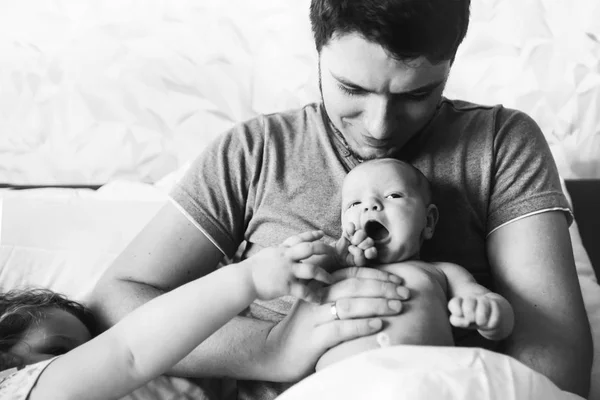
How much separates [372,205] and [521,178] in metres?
0.31

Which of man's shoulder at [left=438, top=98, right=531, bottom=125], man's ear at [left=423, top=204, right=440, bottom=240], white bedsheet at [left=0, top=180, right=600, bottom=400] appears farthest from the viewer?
white bedsheet at [left=0, top=180, right=600, bottom=400]

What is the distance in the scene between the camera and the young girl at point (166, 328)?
35.7 inches

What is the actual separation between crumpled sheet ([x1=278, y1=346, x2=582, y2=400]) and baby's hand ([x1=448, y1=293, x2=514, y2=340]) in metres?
0.10

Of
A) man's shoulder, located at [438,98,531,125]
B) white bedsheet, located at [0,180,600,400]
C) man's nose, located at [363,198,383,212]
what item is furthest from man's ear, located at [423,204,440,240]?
white bedsheet, located at [0,180,600,400]

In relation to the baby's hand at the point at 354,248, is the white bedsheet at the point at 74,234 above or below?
below

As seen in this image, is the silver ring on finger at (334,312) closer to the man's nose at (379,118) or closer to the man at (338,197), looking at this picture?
the man at (338,197)

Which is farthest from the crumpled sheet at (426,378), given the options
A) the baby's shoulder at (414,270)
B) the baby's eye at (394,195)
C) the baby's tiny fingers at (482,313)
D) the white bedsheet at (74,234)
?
the white bedsheet at (74,234)

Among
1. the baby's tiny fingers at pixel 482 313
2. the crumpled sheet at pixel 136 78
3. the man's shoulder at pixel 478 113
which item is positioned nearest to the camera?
the baby's tiny fingers at pixel 482 313

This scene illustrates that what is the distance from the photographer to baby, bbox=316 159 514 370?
92 cm

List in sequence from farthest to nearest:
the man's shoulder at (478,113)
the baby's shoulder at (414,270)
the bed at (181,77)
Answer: the bed at (181,77)
the man's shoulder at (478,113)
the baby's shoulder at (414,270)

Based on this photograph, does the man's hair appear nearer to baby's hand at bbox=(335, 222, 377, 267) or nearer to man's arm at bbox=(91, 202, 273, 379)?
baby's hand at bbox=(335, 222, 377, 267)

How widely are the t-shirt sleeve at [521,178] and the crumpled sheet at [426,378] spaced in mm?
386

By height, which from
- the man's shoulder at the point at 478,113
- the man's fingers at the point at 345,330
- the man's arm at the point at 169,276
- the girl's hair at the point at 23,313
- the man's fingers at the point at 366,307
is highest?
the man's shoulder at the point at 478,113

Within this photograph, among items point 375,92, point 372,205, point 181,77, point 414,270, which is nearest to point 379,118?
point 375,92
